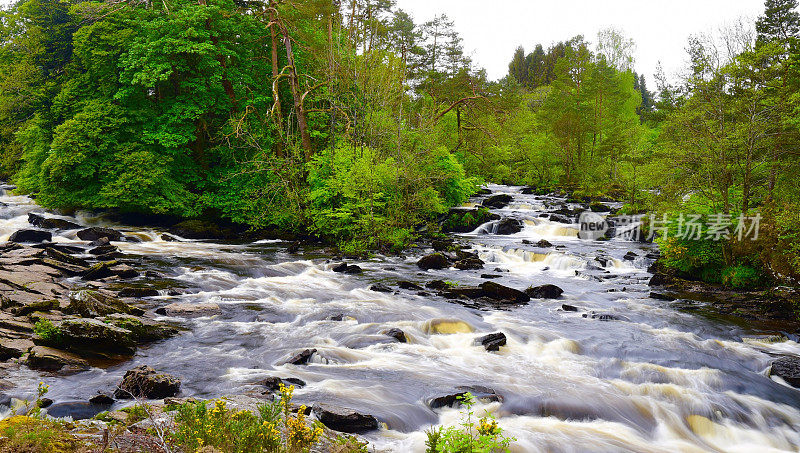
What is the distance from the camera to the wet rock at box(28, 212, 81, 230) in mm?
20969

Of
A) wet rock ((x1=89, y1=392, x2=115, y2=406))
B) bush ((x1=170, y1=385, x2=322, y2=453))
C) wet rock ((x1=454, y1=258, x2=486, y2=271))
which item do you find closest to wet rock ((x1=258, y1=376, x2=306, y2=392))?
wet rock ((x1=89, y1=392, x2=115, y2=406))

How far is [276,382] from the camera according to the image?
692 cm

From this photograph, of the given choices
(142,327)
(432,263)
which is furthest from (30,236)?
(432,263)

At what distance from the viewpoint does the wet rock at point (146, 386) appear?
6145 millimetres

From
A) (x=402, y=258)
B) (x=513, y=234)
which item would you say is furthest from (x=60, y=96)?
(x=513, y=234)

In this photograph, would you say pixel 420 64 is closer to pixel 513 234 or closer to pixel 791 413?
pixel 513 234

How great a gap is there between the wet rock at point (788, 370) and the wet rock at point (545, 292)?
595 centimetres

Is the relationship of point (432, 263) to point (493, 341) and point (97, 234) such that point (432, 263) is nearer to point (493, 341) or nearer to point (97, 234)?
point (493, 341)

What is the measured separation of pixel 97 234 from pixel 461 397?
1859 centimetres

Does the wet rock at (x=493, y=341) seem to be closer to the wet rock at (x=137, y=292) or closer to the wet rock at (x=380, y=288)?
the wet rock at (x=380, y=288)

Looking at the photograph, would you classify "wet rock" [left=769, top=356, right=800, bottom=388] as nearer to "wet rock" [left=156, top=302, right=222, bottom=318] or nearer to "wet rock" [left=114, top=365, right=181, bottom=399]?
"wet rock" [left=114, top=365, right=181, bottom=399]

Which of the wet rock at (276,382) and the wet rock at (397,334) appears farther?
the wet rock at (397,334)

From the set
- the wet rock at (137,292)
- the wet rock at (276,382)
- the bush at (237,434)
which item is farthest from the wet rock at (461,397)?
the wet rock at (137,292)

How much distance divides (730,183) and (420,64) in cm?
3532
